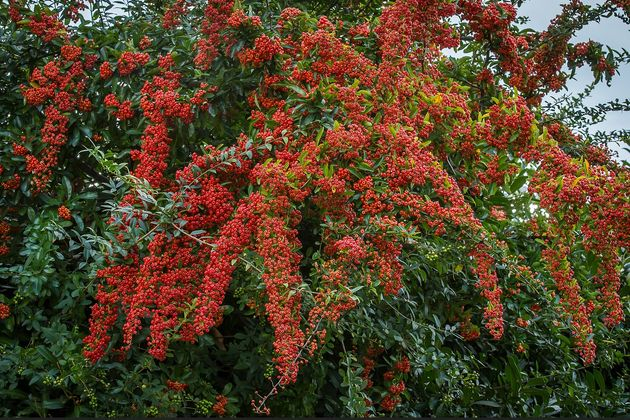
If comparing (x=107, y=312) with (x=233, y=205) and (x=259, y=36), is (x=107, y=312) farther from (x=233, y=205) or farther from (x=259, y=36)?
(x=259, y=36)

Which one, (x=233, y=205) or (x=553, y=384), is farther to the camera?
(x=553, y=384)

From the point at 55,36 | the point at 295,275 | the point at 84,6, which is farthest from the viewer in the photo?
the point at 84,6

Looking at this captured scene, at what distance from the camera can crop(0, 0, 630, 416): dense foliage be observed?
131 inches

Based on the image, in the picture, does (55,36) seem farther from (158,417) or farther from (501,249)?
(501,249)

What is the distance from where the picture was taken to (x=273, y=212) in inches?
128

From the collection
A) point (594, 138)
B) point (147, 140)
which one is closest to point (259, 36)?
point (147, 140)

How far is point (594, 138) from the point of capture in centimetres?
576

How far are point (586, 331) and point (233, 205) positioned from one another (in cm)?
174

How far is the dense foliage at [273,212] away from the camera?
10.9 feet

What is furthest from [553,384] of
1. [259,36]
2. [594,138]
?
[259,36]

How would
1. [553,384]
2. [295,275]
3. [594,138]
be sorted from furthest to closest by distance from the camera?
[594,138], [553,384], [295,275]

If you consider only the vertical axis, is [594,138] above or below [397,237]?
above

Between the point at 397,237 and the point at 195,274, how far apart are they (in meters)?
0.92

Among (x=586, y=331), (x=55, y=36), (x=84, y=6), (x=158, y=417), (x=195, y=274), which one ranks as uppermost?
(x=84, y=6)
